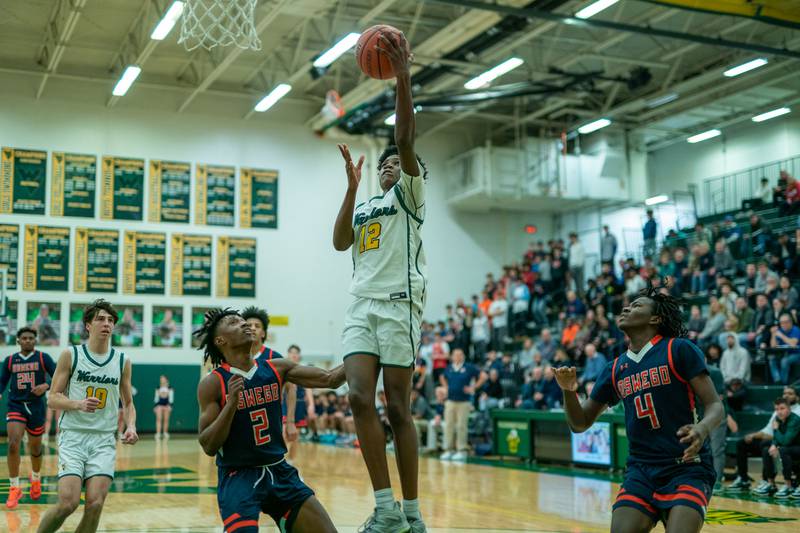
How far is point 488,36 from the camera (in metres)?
20.7

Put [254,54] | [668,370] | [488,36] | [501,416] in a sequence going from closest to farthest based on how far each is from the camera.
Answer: [668,370]
[501,416]
[488,36]
[254,54]

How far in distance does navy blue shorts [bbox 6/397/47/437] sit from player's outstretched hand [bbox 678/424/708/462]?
28.4 feet

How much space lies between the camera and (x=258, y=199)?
2650cm

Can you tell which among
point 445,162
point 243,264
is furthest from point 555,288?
point 243,264

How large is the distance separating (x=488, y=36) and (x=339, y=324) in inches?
397

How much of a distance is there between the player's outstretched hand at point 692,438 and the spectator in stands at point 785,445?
7.85 m

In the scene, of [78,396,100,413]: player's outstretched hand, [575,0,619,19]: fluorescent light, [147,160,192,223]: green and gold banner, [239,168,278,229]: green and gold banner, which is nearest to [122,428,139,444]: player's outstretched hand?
[78,396,100,413]: player's outstretched hand

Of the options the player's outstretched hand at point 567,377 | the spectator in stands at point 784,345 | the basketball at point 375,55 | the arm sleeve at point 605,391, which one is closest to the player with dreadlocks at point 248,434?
the player's outstretched hand at point 567,377

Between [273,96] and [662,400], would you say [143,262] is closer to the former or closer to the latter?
[273,96]

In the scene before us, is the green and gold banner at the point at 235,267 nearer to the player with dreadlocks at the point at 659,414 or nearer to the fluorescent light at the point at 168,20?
the fluorescent light at the point at 168,20

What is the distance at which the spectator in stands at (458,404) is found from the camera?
1809cm

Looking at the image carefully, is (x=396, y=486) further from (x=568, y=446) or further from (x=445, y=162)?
(x=445, y=162)

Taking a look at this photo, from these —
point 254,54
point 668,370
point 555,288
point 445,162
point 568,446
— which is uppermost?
point 254,54

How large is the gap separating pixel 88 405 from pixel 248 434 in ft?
6.24
